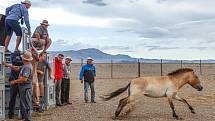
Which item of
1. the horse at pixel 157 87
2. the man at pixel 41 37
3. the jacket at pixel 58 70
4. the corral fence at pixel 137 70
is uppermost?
the man at pixel 41 37

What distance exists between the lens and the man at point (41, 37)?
46.4 feet

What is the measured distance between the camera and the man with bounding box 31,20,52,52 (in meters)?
14.1

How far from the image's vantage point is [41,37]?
46.9ft

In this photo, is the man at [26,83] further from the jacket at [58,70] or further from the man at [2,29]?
the jacket at [58,70]

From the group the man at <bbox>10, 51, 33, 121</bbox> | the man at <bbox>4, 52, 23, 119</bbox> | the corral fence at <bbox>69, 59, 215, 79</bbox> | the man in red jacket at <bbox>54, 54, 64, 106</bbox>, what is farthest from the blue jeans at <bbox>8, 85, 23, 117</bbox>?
the corral fence at <bbox>69, 59, 215, 79</bbox>

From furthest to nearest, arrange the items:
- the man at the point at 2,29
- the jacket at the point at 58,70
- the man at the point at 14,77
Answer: the jacket at the point at 58,70 < the man at the point at 2,29 < the man at the point at 14,77

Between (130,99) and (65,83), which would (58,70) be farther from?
(130,99)

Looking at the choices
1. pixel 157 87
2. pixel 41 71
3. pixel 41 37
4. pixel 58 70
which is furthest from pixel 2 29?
pixel 157 87

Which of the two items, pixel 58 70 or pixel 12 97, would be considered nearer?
pixel 12 97

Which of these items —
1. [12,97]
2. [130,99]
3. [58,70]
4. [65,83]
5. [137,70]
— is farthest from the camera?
[137,70]

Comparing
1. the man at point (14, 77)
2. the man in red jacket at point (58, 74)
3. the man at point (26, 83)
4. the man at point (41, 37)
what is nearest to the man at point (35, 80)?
the man at point (14, 77)

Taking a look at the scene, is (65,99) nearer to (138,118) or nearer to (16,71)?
(138,118)

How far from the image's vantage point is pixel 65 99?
17594 mm

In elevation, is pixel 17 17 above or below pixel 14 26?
above
